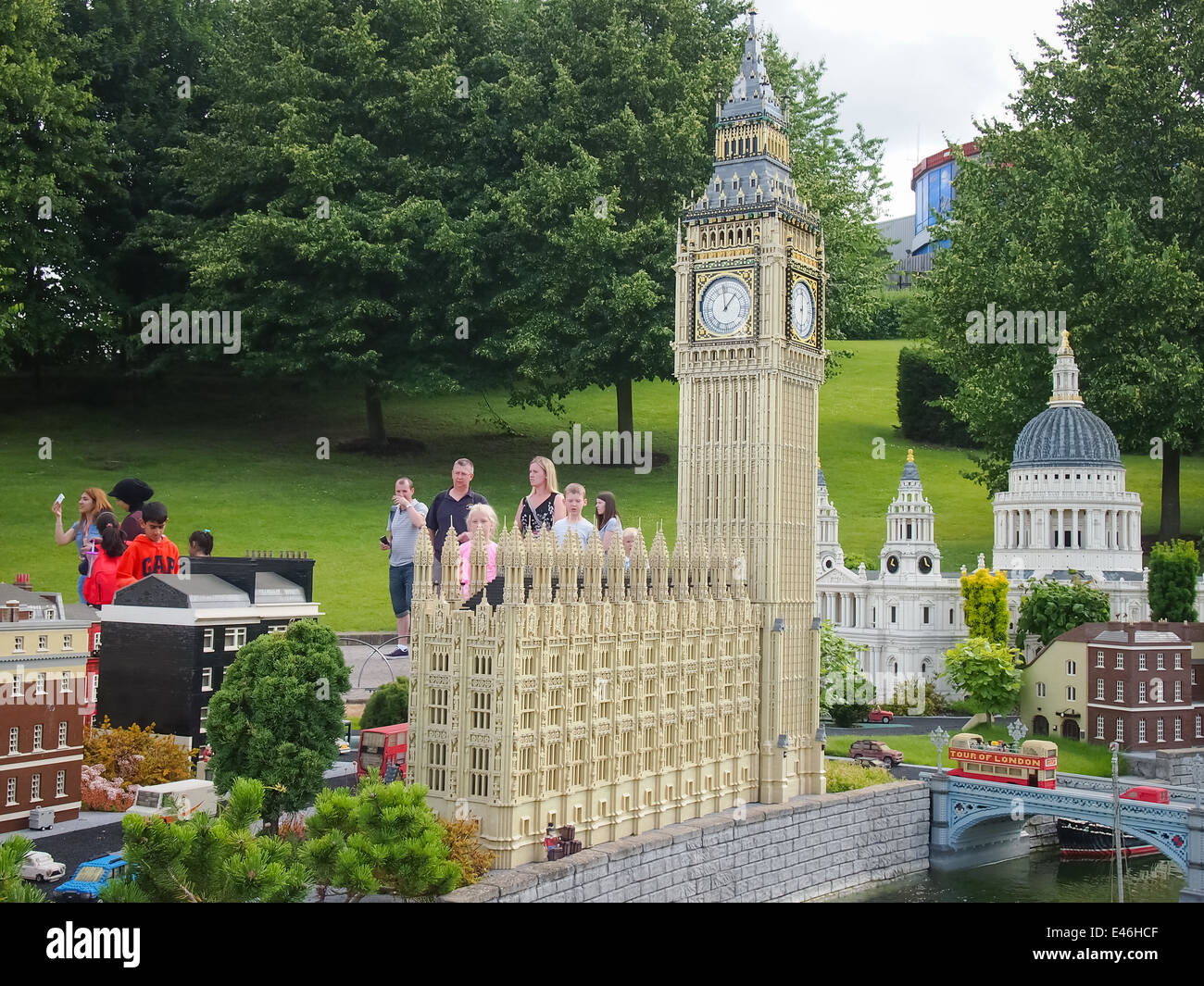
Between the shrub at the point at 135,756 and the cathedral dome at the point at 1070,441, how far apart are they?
5507 cm

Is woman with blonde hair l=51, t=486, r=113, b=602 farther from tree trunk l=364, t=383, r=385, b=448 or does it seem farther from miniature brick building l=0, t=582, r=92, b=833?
tree trunk l=364, t=383, r=385, b=448

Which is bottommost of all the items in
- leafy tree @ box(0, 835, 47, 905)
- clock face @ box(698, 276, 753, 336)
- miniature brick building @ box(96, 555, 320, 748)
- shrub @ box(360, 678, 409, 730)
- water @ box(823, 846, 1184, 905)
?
water @ box(823, 846, 1184, 905)

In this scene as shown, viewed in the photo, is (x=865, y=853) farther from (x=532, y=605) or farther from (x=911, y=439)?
(x=911, y=439)

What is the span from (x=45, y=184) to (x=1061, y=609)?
192 ft

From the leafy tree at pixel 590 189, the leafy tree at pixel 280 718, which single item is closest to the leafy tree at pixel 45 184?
the leafy tree at pixel 590 189

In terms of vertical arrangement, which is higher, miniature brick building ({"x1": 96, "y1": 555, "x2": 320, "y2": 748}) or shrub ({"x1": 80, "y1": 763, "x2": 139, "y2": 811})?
miniature brick building ({"x1": 96, "y1": 555, "x2": 320, "y2": 748})

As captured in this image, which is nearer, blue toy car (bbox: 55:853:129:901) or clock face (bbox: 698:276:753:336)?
blue toy car (bbox: 55:853:129:901)

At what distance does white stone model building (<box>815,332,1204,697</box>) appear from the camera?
255 feet

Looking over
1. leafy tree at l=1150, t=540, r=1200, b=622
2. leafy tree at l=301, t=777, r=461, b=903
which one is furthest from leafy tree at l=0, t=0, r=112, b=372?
leafy tree at l=1150, t=540, r=1200, b=622

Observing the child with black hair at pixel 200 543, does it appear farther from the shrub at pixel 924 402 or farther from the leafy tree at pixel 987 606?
the shrub at pixel 924 402

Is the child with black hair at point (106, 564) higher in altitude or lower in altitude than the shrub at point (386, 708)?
higher

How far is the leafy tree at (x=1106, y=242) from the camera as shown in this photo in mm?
83000

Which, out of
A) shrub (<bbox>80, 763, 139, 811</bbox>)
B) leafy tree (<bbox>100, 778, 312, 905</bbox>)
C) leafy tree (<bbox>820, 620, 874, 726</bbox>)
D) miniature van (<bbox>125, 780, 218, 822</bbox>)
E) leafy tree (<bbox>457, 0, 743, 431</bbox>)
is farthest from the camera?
leafy tree (<bbox>457, 0, 743, 431</bbox>)

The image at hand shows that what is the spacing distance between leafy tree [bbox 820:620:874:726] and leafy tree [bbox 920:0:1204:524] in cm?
2503
